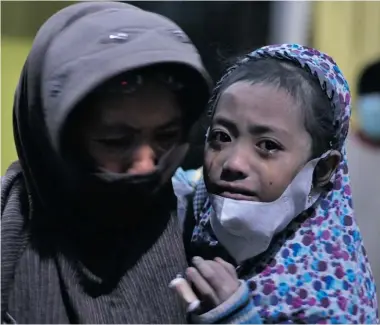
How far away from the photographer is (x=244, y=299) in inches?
57.4

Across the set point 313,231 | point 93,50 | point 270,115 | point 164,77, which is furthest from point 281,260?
point 93,50

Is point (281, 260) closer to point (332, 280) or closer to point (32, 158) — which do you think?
point (332, 280)

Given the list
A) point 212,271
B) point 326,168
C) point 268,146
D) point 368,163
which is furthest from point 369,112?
point 212,271

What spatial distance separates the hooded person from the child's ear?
0.26 metres

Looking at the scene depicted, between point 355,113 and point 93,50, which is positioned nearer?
point 93,50

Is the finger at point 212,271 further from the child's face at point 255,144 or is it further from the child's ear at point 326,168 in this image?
the child's ear at point 326,168

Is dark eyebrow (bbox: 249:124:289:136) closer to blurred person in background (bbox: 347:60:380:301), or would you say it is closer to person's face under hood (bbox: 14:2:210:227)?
person's face under hood (bbox: 14:2:210:227)

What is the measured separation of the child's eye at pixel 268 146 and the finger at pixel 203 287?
26 centimetres

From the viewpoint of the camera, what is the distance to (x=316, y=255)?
157 cm

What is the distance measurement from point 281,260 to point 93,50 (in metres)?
0.53

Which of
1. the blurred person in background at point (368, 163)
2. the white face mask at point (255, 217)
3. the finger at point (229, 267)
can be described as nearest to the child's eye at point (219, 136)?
the white face mask at point (255, 217)

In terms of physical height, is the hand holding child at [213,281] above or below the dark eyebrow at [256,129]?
below

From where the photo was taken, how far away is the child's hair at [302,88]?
1552 mm

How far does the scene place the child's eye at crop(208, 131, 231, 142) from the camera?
154cm
